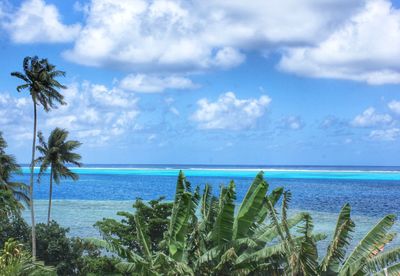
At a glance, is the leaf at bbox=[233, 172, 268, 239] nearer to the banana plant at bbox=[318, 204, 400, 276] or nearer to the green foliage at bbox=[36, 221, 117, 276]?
the banana plant at bbox=[318, 204, 400, 276]

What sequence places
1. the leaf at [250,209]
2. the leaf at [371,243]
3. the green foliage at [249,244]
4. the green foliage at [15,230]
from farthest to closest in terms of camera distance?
1. the green foliage at [15,230]
2. the leaf at [250,209]
3. the leaf at [371,243]
4. the green foliage at [249,244]

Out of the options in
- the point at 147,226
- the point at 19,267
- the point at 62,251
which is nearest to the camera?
the point at 19,267

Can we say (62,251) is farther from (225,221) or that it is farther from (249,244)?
(249,244)

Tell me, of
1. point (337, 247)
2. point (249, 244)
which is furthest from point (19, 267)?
point (337, 247)

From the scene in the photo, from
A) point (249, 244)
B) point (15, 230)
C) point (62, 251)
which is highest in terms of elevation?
point (249, 244)

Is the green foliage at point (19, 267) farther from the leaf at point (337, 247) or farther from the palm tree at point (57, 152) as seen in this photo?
the palm tree at point (57, 152)

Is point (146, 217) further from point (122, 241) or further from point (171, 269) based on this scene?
point (171, 269)

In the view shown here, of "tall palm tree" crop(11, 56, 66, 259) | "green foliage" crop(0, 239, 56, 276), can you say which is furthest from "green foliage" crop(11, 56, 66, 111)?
"green foliage" crop(0, 239, 56, 276)

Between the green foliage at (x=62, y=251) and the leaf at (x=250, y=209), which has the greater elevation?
the leaf at (x=250, y=209)

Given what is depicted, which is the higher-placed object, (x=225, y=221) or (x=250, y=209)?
(x=250, y=209)

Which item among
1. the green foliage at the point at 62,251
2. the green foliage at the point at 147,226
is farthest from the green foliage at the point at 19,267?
the green foliage at the point at 62,251

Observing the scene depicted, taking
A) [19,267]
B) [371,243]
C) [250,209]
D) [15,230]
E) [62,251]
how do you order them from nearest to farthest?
[19,267]
[371,243]
[250,209]
[62,251]
[15,230]

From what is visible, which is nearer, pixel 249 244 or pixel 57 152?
pixel 249 244

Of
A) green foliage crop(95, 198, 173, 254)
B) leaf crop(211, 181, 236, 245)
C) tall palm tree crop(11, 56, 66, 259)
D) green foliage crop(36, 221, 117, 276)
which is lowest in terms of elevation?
green foliage crop(36, 221, 117, 276)
